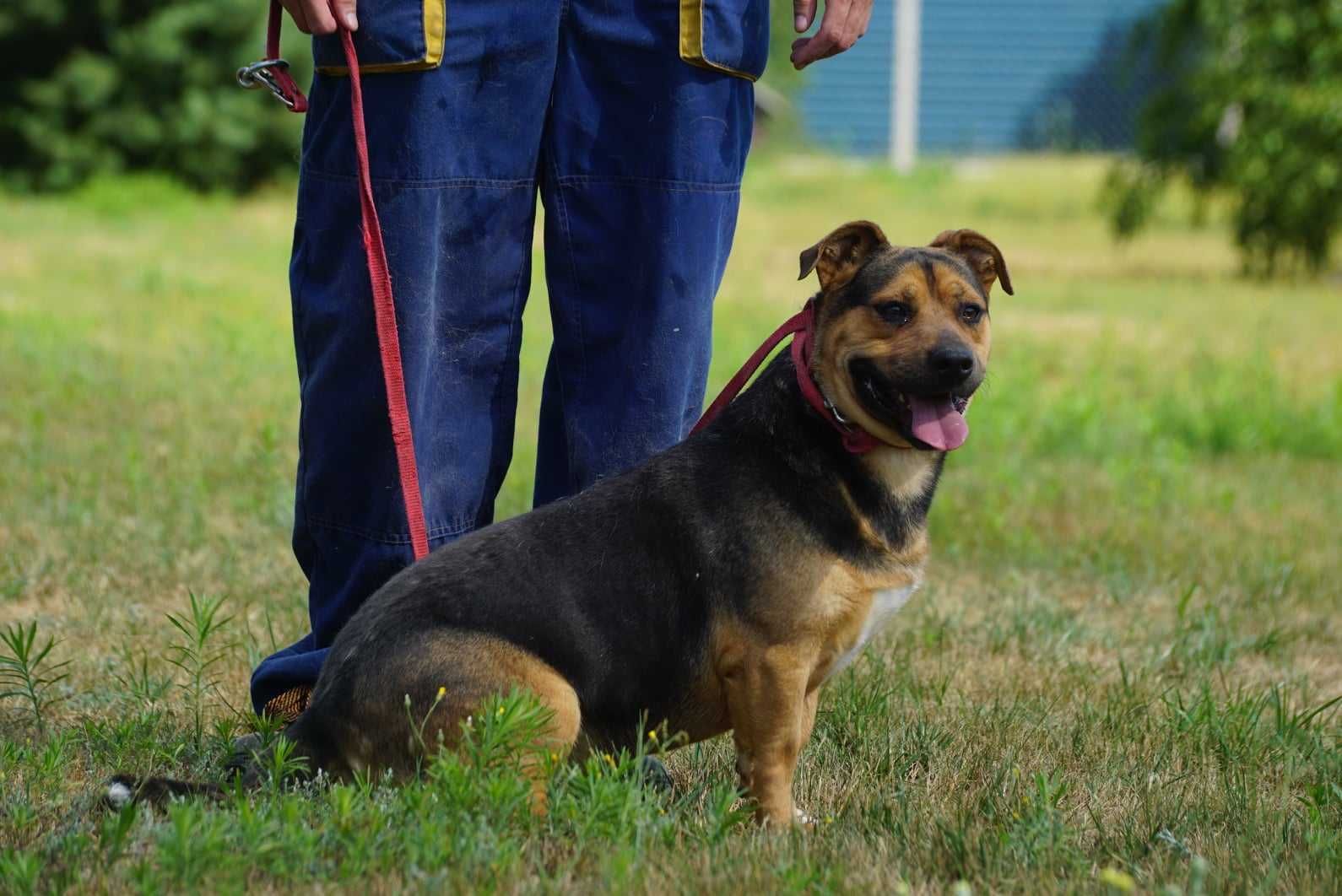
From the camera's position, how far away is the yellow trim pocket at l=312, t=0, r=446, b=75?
143 inches

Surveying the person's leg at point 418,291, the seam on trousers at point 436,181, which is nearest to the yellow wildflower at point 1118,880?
the person's leg at point 418,291

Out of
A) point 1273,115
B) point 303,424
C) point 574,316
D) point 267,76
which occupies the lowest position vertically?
point 303,424

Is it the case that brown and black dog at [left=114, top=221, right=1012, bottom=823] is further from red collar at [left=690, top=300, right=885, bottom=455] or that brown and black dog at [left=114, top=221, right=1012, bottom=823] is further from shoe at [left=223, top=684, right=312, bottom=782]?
shoe at [left=223, top=684, right=312, bottom=782]

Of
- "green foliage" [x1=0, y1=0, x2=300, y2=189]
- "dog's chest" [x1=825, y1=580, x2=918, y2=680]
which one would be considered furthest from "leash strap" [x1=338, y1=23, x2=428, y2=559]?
"green foliage" [x1=0, y1=0, x2=300, y2=189]

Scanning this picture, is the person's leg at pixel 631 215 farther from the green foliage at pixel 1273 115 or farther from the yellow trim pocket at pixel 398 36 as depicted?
the green foliage at pixel 1273 115

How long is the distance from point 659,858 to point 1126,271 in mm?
14460

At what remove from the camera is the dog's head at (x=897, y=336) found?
342 centimetres

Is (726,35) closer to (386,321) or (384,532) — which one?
(386,321)

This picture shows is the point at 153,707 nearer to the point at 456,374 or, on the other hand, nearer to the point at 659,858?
the point at 456,374

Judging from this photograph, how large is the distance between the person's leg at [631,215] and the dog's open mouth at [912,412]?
65 cm

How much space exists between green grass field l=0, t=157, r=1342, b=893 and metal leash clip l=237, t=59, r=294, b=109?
4.75ft

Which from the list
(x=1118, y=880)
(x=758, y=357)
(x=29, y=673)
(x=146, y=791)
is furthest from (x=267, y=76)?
(x=1118, y=880)

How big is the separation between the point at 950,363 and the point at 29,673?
2.25m

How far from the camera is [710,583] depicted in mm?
3416
